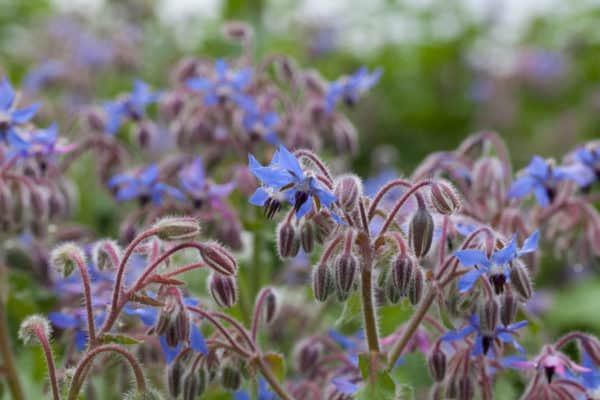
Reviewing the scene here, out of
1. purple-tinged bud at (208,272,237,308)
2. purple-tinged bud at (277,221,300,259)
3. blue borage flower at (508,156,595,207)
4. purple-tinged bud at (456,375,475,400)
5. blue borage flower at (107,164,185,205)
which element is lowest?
purple-tinged bud at (456,375,475,400)

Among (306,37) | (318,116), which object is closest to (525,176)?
(318,116)

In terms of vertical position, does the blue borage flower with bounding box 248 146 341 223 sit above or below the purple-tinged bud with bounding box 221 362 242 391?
above

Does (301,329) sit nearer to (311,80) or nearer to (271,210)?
(311,80)

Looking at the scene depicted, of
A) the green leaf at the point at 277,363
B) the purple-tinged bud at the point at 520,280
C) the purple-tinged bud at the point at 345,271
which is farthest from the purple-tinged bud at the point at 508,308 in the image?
the green leaf at the point at 277,363

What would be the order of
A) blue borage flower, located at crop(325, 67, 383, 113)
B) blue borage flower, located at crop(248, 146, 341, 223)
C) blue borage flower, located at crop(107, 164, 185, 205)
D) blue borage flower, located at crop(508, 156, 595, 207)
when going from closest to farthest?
blue borage flower, located at crop(248, 146, 341, 223) → blue borage flower, located at crop(508, 156, 595, 207) → blue borage flower, located at crop(107, 164, 185, 205) → blue borage flower, located at crop(325, 67, 383, 113)

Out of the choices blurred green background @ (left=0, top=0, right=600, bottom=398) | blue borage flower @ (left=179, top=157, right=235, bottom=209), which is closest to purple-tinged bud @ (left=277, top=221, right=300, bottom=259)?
blue borage flower @ (left=179, top=157, right=235, bottom=209)

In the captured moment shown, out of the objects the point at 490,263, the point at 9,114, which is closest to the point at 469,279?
the point at 490,263

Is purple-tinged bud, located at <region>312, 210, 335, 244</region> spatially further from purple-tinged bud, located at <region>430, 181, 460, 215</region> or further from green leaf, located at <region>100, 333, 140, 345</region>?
green leaf, located at <region>100, 333, 140, 345</region>
